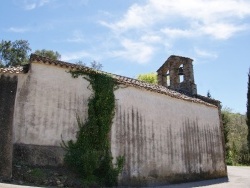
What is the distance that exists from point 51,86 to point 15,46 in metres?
27.3

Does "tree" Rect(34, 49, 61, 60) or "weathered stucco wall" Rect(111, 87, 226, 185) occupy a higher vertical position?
"tree" Rect(34, 49, 61, 60)

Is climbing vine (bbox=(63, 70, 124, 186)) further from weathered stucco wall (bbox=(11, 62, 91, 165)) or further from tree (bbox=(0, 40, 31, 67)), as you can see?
tree (bbox=(0, 40, 31, 67))

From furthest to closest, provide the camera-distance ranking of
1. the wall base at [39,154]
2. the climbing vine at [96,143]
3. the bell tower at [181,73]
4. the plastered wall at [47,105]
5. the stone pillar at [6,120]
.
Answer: the bell tower at [181,73]
the climbing vine at [96,143]
the plastered wall at [47,105]
the wall base at [39,154]
the stone pillar at [6,120]

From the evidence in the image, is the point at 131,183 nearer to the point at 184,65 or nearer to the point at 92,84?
the point at 92,84

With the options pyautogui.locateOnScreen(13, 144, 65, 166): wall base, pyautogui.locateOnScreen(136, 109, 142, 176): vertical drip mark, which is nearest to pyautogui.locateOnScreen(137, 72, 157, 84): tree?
pyautogui.locateOnScreen(136, 109, 142, 176): vertical drip mark

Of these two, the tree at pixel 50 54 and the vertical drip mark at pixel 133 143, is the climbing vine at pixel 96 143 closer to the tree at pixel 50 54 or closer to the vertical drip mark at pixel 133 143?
the vertical drip mark at pixel 133 143

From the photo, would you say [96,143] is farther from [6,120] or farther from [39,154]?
[6,120]

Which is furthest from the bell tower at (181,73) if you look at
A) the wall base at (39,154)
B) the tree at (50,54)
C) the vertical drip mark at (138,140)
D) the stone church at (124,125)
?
the tree at (50,54)

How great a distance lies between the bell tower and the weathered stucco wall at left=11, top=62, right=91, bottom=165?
10788mm

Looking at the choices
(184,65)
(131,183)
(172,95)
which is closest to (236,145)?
(184,65)

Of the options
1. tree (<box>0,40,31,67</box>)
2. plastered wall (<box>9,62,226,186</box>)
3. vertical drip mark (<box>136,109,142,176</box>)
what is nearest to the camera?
plastered wall (<box>9,62,226,186</box>)

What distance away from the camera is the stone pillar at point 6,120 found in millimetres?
11258

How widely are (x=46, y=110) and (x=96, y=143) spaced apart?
250cm

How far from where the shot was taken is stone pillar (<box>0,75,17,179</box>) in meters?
11.3
